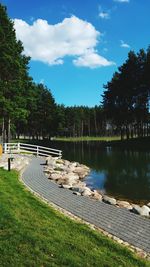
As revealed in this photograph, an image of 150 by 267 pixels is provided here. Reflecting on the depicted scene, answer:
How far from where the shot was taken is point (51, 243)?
7.95 meters

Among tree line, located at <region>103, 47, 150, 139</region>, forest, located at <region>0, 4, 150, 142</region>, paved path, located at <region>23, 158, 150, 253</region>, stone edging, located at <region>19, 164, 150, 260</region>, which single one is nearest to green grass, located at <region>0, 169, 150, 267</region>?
stone edging, located at <region>19, 164, 150, 260</region>

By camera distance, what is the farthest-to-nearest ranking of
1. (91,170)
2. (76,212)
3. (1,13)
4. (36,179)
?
(1,13)
(91,170)
(36,179)
(76,212)

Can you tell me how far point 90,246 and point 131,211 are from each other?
4.68 meters

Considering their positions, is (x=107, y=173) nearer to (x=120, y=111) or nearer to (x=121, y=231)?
(x=121, y=231)

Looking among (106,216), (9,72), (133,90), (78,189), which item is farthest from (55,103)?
(106,216)

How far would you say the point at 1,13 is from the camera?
38656mm

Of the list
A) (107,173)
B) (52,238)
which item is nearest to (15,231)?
(52,238)

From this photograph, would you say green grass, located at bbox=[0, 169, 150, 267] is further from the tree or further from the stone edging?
the tree

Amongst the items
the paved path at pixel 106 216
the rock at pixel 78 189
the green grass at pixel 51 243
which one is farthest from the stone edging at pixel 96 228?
the rock at pixel 78 189

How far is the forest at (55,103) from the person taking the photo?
39.6 m

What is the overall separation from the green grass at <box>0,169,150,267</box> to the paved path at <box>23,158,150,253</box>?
0.76 meters

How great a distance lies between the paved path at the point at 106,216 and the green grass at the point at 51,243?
765mm

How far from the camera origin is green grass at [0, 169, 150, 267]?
22.9 feet

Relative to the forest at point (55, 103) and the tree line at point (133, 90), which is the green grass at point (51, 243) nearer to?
the forest at point (55, 103)
